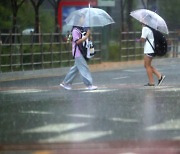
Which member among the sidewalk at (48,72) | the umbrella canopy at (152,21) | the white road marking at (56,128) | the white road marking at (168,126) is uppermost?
the umbrella canopy at (152,21)

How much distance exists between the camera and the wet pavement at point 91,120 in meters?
8.66

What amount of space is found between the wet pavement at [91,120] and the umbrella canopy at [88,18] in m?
1.65

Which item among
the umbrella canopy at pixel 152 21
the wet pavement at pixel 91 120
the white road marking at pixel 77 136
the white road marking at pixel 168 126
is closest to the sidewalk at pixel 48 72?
the wet pavement at pixel 91 120

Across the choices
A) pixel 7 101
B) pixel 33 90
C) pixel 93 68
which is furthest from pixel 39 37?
pixel 7 101

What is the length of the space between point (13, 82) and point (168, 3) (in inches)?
1342

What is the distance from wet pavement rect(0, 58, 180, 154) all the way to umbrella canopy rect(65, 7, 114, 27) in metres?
1.65

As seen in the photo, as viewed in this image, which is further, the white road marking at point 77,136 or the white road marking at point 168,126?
the white road marking at point 168,126

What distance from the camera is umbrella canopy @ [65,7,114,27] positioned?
52.3 ft

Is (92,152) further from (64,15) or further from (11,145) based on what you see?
(64,15)

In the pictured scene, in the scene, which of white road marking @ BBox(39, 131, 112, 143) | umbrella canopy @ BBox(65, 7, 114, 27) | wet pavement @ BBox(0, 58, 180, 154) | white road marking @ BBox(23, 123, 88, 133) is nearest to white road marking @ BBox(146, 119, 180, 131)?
wet pavement @ BBox(0, 58, 180, 154)

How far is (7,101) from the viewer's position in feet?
45.3

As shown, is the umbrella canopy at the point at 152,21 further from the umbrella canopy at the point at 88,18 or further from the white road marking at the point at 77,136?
the white road marking at the point at 77,136

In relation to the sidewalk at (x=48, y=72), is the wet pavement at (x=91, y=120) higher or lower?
higher

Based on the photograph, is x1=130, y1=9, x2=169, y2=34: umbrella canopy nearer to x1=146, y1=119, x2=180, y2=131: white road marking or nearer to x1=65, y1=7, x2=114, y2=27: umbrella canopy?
x1=65, y1=7, x2=114, y2=27: umbrella canopy
